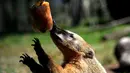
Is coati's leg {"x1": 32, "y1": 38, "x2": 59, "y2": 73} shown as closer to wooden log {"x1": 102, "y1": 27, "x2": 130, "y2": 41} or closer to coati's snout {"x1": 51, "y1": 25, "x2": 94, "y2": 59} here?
coati's snout {"x1": 51, "y1": 25, "x2": 94, "y2": 59}

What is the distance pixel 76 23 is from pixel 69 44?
2096 cm

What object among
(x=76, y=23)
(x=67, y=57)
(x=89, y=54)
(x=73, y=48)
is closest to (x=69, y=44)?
(x=73, y=48)

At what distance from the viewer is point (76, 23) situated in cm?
2769

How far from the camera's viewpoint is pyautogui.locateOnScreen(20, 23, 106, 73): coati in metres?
6.17

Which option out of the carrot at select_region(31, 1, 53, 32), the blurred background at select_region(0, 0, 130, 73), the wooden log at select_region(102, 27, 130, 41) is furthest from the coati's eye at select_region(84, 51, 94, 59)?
the wooden log at select_region(102, 27, 130, 41)

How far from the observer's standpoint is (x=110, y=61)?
15.5 meters

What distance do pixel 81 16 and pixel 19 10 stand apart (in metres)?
5.36

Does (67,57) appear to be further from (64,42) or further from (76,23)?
(76,23)

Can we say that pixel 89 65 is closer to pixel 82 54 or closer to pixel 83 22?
pixel 82 54

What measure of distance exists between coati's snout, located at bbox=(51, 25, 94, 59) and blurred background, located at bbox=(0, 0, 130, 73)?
9.24 meters

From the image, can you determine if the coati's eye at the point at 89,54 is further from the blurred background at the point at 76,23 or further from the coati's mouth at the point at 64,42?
the blurred background at the point at 76,23

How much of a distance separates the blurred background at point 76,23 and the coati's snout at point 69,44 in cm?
924

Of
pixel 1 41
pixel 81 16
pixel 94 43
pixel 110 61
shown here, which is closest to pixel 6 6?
pixel 81 16

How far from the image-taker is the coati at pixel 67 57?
6.17 meters
